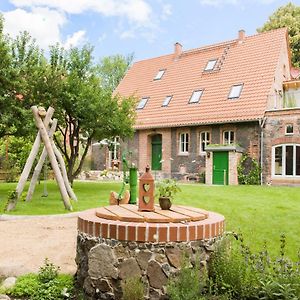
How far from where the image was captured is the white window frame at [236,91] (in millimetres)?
22391

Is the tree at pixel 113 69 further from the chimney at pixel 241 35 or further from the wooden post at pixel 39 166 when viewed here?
the wooden post at pixel 39 166

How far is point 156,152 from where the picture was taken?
25.6 m

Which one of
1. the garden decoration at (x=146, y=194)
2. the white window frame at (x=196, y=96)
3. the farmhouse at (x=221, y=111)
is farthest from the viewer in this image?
the white window frame at (x=196, y=96)

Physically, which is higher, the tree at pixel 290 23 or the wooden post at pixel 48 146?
the tree at pixel 290 23

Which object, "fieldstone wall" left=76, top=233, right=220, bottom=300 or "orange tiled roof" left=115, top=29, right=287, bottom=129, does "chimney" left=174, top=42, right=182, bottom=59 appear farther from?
"fieldstone wall" left=76, top=233, right=220, bottom=300

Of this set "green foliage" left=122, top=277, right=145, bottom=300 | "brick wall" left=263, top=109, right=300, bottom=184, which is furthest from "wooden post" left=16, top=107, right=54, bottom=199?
"brick wall" left=263, top=109, right=300, bottom=184

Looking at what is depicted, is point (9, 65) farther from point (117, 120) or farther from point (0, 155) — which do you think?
point (0, 155)

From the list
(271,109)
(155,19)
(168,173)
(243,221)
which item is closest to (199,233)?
(243,221)

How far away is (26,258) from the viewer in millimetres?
6473

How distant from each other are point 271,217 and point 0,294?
6234 mm

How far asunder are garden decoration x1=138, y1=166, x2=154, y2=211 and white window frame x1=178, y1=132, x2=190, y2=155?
18.8 metres

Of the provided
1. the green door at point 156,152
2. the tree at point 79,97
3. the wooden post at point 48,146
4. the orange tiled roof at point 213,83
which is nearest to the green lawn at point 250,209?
the wooden post at point 48,146

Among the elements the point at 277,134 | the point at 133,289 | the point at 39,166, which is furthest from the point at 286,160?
the point at 133,289

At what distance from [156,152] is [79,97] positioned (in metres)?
10.8
